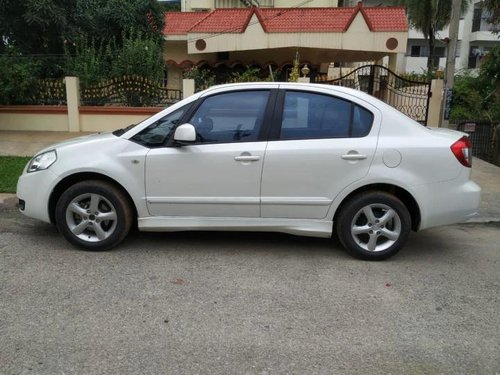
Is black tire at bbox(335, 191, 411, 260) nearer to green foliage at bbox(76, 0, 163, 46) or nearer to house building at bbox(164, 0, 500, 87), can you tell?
green foliage at bbox(76, 0, 163, 46)

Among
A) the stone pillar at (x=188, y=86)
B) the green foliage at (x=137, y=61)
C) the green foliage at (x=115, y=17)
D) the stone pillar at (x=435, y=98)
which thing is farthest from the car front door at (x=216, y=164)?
the green foliage at (x=115, y=17)

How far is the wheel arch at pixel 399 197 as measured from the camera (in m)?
4.75

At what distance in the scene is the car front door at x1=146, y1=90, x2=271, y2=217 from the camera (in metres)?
4.68

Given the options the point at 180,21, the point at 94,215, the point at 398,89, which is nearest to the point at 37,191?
the point at 94,215

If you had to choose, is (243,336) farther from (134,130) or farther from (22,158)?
(22,158)

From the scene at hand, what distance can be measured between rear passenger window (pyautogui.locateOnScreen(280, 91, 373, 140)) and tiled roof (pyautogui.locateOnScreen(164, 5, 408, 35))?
1482 cm

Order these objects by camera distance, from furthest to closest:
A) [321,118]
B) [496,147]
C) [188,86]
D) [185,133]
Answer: [188,86], [496,147], [321,118], [185,133]

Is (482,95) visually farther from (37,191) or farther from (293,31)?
(37,191)

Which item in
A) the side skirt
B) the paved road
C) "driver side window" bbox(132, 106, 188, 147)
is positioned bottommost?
the paved road

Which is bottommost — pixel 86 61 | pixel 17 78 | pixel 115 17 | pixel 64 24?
pixel 17 78

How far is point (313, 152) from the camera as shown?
15.2 ft

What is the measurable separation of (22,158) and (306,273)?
6.64m

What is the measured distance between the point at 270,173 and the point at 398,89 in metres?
10.5

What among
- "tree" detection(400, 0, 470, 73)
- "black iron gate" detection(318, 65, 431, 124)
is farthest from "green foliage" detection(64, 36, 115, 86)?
"tree" detection(400, 0, 470, 73)
